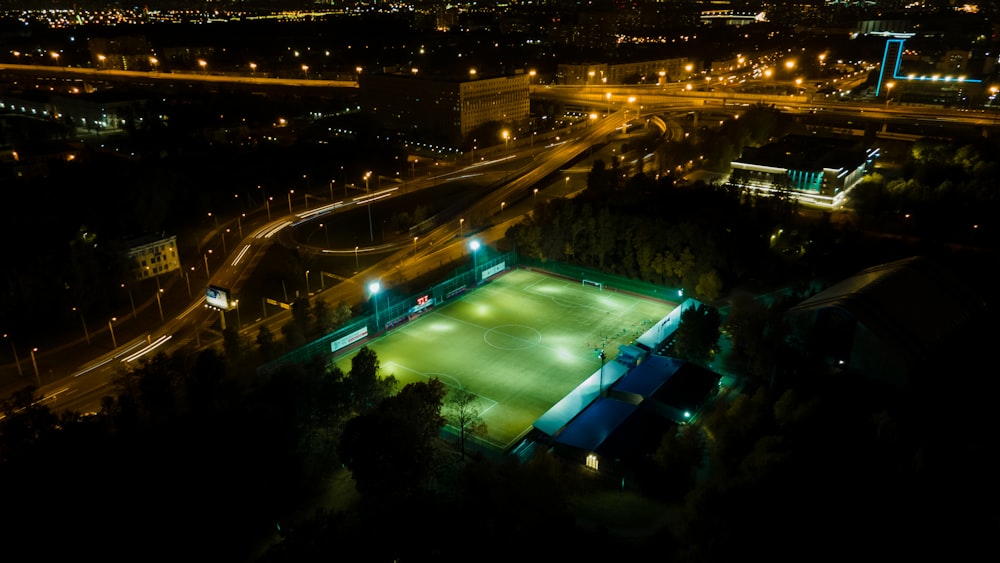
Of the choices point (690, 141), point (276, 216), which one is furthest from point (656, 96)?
point (276, 216)

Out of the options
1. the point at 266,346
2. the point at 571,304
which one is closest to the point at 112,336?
the point at 266,346

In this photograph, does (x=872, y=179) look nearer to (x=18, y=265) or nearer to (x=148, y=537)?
(x=148, y=537)

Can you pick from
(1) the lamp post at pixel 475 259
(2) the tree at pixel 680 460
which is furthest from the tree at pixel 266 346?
(2) the tree at pixel 680 460

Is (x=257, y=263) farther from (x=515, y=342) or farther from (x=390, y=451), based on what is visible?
(x=390, y=451)

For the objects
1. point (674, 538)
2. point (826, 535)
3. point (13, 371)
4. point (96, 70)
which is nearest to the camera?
point (826, 535)

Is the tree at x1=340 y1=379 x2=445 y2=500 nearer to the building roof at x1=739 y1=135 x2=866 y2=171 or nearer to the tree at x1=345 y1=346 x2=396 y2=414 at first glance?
the tree at x1=345 y1=346 x2=396 y2=414

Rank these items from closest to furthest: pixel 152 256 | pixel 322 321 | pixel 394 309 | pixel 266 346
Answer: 1. pixel 266 346
2. pixel 322 321
3. pixel 394 309
4. pixel 152 256
